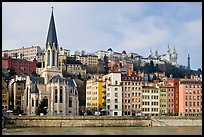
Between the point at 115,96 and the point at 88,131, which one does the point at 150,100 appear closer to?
the point at 115,96

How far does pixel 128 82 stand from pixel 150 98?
3944 mm

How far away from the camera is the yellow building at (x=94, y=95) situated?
5431 cm

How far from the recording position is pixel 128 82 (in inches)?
1969

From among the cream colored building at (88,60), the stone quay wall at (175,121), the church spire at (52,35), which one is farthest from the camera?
the cream colored building at (88,60)

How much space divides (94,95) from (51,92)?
11121 mm

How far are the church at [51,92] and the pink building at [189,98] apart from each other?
Answer: 48.8ft

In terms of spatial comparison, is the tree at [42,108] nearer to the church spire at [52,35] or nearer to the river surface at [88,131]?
the church spire at [52,35]

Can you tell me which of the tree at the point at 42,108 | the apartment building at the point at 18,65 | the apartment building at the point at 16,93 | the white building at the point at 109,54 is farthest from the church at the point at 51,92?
the white building at the point at 109,54

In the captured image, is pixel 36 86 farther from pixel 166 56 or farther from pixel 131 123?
pixel 166 56

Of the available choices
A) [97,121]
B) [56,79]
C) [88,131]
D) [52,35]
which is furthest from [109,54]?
[88,131]

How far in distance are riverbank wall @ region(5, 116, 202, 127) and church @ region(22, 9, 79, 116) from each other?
5.59 m

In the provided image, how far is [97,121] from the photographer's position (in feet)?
132

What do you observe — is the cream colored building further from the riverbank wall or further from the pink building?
the riverbank wall

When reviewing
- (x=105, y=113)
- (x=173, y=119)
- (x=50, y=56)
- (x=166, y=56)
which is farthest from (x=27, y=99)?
(x=166, y=56)
